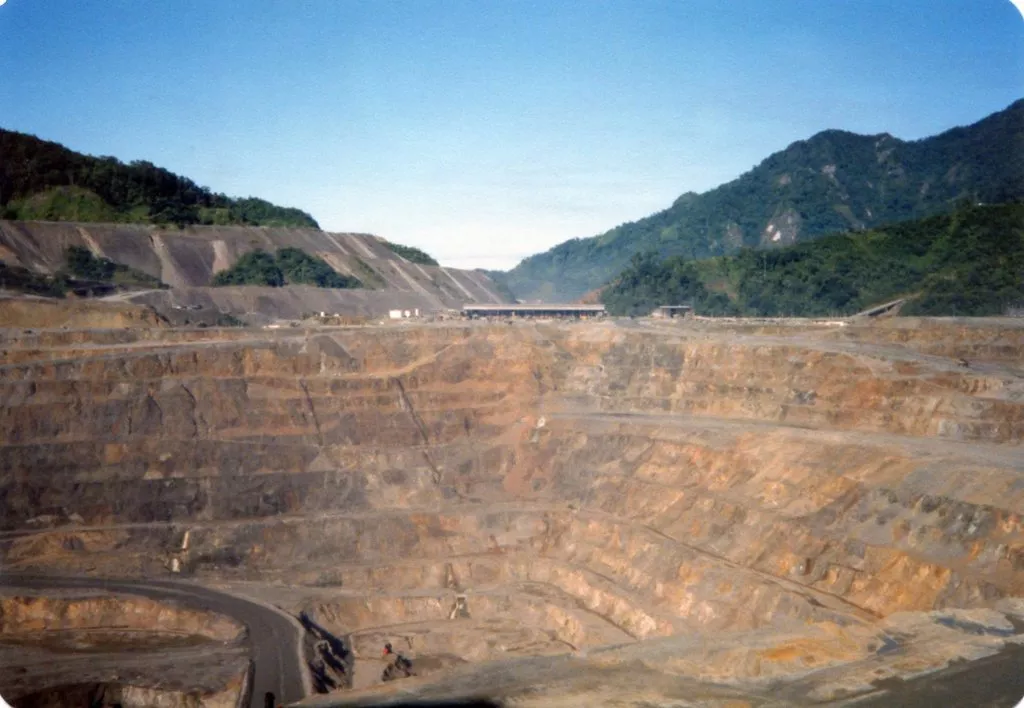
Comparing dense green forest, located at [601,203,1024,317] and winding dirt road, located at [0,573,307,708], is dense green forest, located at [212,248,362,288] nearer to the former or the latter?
dense green forest, located at [601,203,1024,317]

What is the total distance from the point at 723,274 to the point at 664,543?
254 ft

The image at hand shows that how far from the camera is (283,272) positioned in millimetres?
107062

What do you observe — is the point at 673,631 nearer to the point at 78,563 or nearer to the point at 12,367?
the point at 78,563

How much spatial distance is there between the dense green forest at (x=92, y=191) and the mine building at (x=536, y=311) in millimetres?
32808

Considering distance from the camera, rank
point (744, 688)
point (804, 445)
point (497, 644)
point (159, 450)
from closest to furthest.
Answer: point (744, 688), point (497, 644), point (804, 445), point (159, 450)

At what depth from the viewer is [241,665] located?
115ft

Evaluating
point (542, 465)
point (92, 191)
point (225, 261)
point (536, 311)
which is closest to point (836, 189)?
point (536, 311)

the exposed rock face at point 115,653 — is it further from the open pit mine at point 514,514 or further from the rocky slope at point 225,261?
the rocky slope at point 225,261

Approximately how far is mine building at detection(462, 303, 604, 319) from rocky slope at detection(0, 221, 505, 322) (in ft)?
34.5

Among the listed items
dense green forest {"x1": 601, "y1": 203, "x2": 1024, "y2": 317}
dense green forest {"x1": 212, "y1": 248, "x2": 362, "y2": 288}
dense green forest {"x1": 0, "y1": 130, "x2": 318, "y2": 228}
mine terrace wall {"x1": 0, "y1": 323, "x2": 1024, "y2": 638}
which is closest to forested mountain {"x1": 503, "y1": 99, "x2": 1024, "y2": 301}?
dense green forest {"x1": 601, "y1": 203, "x2": 1024, "y2": 317}

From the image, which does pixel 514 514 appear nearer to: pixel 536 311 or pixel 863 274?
pixel 536 311

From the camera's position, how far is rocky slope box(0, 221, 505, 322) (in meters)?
90.4

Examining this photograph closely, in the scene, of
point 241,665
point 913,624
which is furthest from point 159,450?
point 913,624

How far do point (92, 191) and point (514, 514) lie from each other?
76.7 m
